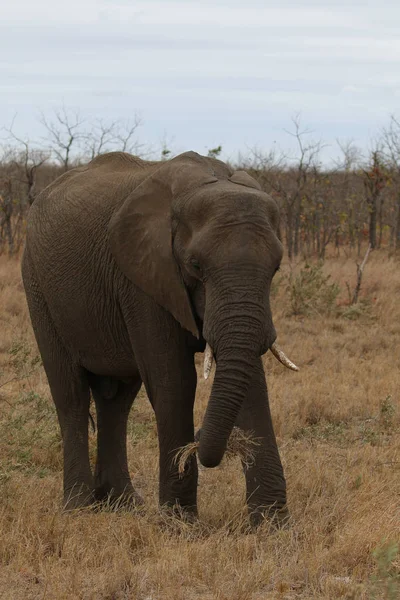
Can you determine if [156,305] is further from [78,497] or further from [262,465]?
[78,497]

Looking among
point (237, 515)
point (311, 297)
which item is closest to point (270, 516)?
point (237, 515)

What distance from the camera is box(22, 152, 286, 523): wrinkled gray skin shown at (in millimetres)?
4492

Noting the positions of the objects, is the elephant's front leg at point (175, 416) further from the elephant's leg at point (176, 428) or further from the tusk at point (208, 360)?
the tusk at point (208, 360)

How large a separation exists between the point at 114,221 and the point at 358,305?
8.42 metres

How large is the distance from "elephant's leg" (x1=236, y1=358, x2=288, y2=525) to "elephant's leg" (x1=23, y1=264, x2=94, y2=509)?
137 centimetres

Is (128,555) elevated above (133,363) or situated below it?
below

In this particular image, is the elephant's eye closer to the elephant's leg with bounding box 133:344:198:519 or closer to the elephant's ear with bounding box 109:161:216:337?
the elephant's ear with bounding box 109:161:216:337

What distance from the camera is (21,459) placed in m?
6.60

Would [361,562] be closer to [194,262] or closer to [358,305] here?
[194,262]

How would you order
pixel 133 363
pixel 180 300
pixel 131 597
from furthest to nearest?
1. pixel 133 363
2. pixel 180 300
3. pixel 131 597

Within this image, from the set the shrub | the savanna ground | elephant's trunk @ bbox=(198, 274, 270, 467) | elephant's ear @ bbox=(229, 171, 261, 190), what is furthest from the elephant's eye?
the shrub

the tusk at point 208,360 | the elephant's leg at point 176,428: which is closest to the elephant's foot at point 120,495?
the elephant's leg at point 176,428

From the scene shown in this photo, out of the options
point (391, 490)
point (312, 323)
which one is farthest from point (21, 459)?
point (312, 323)

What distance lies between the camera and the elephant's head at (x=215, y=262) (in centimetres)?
443
